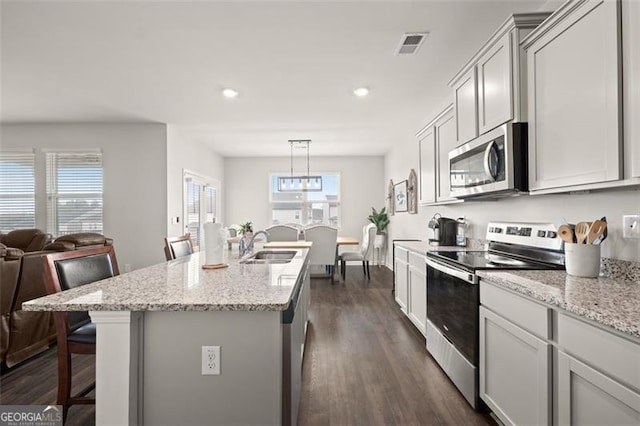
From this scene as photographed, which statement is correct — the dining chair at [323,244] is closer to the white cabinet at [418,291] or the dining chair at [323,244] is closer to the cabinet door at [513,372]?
the white cabinet at [418,291]

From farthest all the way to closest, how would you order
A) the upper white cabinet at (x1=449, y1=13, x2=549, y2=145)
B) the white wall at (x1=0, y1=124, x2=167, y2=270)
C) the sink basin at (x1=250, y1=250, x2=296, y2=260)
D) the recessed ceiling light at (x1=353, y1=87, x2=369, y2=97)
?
the white wall at (x1=0, y1=124, x2=167, y2=270), the recessed ceiling light at (x1=353, y1=87, x2=369, y2=97), the sink basin at (x1=250, y1=250, x2=296, y2=260), the upper white cabinet at (x1=449, y1=13, x2=549, y2=145)

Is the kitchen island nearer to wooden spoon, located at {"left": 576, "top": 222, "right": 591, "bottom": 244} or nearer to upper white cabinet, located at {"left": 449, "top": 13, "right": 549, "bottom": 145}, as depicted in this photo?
wooden spoon, located at {"left": 576, "top": 222, "right": 591, "bottom": 244}

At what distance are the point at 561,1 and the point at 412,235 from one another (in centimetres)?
371

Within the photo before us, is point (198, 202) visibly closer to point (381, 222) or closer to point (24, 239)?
point (24, 239)

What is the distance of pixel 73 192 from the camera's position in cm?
525

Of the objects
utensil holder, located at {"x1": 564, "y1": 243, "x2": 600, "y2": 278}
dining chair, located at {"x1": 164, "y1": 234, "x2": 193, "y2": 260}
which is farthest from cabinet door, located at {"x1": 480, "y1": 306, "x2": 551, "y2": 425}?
dining chair, located at {"x1": 164, "y1": 234, "x2": 193, "y2": 260}

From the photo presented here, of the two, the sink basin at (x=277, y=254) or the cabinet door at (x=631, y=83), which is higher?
the cabinet door at (x=631, y=83)

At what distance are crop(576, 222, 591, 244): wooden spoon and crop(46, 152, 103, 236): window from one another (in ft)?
19.5

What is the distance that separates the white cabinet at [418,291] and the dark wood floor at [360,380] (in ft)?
0.55

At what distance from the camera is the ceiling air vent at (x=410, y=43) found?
2.60 metres

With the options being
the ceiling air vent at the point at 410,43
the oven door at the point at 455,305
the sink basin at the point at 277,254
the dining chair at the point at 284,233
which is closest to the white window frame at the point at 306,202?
the dining chair at the point at 284,233

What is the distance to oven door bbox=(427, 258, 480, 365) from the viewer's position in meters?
1.91

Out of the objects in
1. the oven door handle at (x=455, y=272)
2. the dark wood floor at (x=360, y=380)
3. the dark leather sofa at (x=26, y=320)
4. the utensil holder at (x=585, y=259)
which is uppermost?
the utensil holder at (x=585, y=259)

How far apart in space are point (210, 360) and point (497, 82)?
2.24 metres
